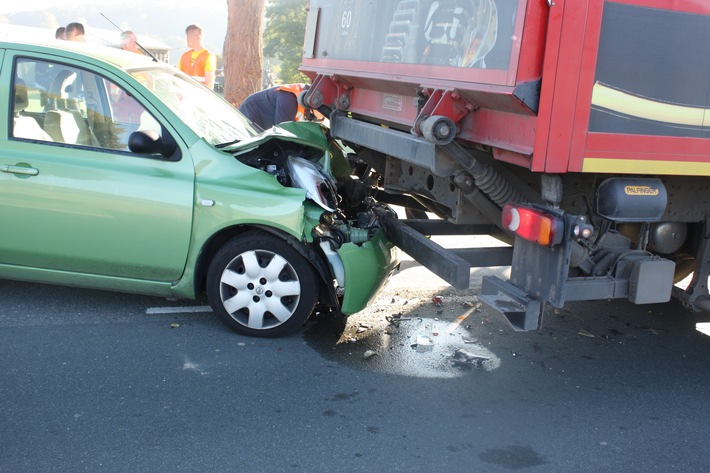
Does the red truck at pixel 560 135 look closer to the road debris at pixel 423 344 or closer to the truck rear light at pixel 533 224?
the truck rear light at pixel 533 224

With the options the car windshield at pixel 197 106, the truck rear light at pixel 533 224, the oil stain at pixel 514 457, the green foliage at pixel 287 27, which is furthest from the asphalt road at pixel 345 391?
the green foliage at pixel 287 27

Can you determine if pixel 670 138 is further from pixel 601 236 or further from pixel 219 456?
pixel 219 456

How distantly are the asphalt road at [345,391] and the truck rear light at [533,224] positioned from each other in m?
0.98

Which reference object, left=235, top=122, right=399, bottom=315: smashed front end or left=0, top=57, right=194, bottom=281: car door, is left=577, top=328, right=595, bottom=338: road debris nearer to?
left=235, top=122, right=399, bottom=315: smashed front end

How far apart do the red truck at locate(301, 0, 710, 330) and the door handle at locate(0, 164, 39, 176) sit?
2291mm

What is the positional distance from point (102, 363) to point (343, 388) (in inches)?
56.4

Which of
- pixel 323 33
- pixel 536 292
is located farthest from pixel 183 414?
pixel 323 33

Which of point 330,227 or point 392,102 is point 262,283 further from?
point 392,102

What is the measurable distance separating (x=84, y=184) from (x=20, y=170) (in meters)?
0.43

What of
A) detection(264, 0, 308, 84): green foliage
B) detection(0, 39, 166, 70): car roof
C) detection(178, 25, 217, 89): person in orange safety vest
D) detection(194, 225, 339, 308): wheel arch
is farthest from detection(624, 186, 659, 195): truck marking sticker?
detection(264, 0, 308, 84): green foliage

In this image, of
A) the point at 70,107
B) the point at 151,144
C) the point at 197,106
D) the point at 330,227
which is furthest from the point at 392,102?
the point at 70,107

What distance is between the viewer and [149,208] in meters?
4.41

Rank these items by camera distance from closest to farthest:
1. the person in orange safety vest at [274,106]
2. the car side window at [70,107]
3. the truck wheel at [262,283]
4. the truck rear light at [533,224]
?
the truck rear light at [533,224], the truck wheel at [262,283], the car side window at [70,107], the person in orange safety vest at [274,106]

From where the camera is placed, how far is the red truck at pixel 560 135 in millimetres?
3432
